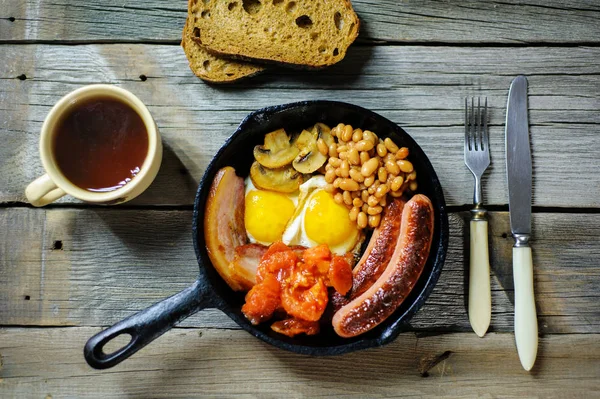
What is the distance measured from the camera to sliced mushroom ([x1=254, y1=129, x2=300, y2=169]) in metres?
1.81

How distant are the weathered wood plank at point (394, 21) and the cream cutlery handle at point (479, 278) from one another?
0.76 m

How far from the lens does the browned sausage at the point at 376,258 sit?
1.71 metres

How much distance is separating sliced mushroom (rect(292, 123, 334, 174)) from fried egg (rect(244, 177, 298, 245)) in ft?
0.43

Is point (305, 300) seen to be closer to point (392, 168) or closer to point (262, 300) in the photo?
point (262, 300)

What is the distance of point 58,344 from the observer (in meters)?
1.98

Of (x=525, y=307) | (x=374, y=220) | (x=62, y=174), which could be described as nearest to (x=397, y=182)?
(x=374, y=220)

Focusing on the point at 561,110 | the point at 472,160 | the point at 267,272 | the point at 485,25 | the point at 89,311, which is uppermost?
the point at 485,25

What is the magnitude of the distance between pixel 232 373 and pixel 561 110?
162 cm

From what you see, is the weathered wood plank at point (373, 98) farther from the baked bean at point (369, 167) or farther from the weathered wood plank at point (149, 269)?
the baked bean at point (369, 167)

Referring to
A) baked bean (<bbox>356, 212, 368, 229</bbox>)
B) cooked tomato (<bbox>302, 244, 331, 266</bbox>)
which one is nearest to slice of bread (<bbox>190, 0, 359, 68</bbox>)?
baked bean (<bbox>356, 212, 368, 229</bbox>)

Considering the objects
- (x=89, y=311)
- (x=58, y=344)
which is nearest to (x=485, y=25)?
(x=89, y=311)

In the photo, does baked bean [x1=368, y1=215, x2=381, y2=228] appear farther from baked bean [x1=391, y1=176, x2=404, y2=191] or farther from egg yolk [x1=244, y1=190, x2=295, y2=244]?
egg yolk [x1=244, y1=190, x2=295, y2=244]

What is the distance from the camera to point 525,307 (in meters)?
1.89

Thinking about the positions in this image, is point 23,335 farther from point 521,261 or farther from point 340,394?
point 521,261
